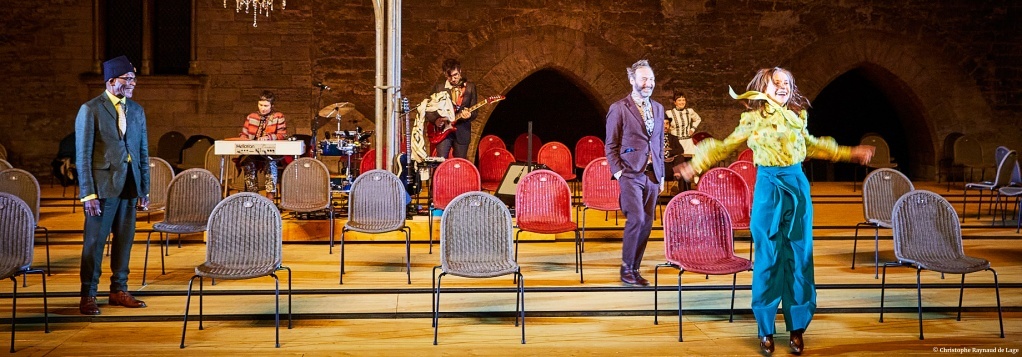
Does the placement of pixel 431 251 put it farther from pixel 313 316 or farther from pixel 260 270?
pixel 260 270

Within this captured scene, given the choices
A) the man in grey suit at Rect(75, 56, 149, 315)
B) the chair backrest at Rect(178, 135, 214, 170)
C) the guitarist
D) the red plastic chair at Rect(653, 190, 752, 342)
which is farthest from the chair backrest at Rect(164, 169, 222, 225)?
the chair backrest at Rect(178, 135, 214, 170)

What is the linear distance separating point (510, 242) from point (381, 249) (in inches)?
104

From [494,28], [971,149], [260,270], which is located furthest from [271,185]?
[971,149]

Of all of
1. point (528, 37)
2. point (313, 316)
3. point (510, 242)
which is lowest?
point (313, 316)

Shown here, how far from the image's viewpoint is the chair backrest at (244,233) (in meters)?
5.48

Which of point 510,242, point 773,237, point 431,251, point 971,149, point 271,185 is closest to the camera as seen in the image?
point 773,237

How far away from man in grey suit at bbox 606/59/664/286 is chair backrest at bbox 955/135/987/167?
722 centimetres

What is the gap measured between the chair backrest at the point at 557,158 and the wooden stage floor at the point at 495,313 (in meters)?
2.32

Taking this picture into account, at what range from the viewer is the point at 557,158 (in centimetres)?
1009

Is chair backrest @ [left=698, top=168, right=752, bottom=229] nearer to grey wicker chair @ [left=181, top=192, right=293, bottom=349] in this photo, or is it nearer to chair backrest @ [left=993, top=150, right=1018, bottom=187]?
grey wicker chair @ [left=181, top=192, right=293, bottom=349]

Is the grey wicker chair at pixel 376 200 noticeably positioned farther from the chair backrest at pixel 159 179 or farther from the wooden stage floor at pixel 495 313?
the chair backrest at pixel 159 179

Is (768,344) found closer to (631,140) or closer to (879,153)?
(631,140)

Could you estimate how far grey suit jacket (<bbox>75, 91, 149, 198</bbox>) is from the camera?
568 cm

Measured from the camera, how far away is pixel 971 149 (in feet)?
39.8
